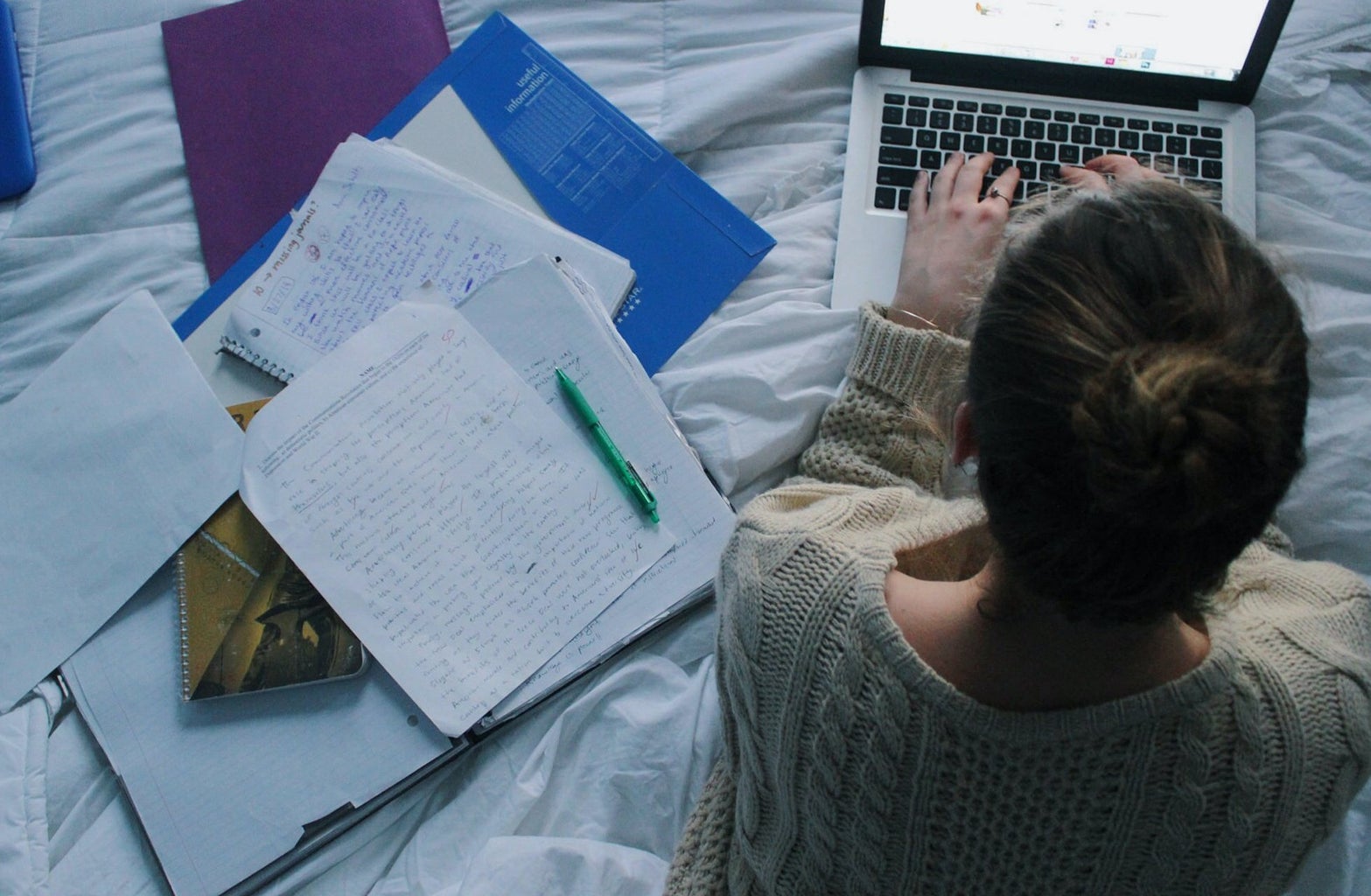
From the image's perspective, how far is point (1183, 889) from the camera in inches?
20.6

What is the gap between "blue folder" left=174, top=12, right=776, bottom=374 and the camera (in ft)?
2.67

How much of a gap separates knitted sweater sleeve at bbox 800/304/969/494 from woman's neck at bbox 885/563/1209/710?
0.74 ft

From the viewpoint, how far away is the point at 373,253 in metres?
0.81

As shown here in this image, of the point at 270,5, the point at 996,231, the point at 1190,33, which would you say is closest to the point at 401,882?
the point at 996,231

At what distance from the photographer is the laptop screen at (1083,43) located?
30.1 inches

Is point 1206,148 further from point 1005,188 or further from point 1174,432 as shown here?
point 1174,432

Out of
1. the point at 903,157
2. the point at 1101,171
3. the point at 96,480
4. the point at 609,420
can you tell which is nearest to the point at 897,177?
the point at 903,157

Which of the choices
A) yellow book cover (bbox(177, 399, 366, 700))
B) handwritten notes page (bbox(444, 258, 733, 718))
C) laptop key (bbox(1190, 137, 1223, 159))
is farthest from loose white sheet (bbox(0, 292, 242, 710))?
laptop key (bbox(1190, 137, 1223, 159))

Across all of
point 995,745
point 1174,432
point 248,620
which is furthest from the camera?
point 248,620

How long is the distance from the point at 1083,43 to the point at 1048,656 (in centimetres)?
54

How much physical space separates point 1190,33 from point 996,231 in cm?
22

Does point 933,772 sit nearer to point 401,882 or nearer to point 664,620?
point 664,620

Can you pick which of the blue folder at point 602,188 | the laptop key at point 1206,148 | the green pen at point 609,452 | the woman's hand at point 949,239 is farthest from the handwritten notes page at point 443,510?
the laptop key at point 1206,148

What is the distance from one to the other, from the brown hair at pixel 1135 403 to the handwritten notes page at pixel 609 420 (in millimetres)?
307
